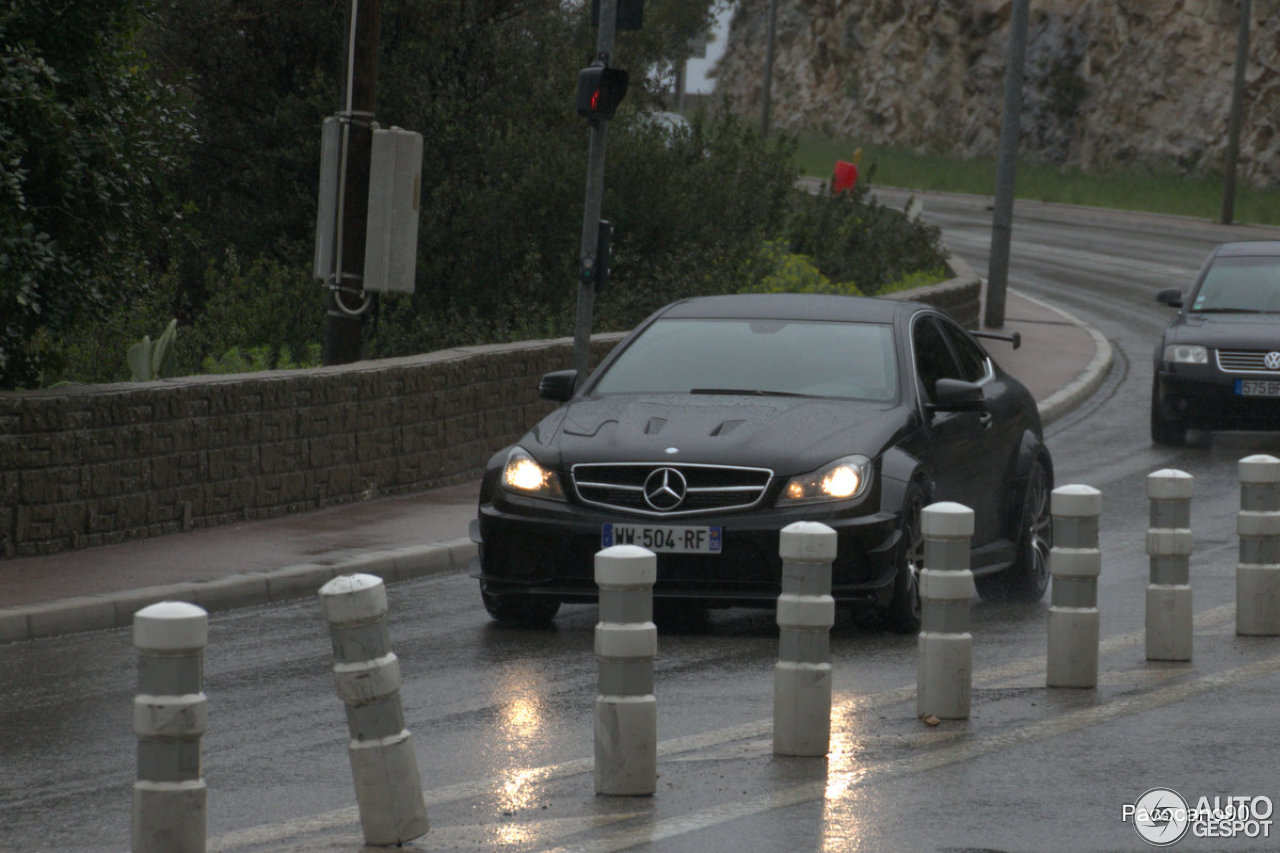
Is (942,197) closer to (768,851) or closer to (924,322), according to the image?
(924,322)

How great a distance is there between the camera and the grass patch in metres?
59.2

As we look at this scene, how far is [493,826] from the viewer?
20.7 feet

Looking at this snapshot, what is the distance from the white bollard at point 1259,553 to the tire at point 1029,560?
1.80m

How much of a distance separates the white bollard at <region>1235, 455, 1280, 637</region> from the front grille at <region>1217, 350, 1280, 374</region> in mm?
8549

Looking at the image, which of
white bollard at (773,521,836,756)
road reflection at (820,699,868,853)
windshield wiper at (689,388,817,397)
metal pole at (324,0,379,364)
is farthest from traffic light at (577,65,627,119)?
white bollard at (773,521,836,756)

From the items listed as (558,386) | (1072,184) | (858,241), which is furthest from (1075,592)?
(1072,184)

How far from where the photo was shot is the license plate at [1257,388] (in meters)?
18.1

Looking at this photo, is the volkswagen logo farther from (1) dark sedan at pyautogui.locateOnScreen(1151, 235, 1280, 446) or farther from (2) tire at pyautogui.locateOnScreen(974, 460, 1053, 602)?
(1) dark sedan at pyautogui.locateOnScreen(1151, 235, 1280, 446)

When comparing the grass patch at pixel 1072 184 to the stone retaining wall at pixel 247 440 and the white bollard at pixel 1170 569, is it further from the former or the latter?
the white bollard at pixel 1170 569

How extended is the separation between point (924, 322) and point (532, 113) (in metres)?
14.1

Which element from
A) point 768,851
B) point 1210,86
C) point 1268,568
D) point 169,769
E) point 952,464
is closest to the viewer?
point 169,769

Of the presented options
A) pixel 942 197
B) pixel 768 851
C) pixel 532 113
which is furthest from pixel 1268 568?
pixel 942 197

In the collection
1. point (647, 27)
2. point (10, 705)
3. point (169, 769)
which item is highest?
point (647, 27)

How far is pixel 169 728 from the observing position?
5.32 m
